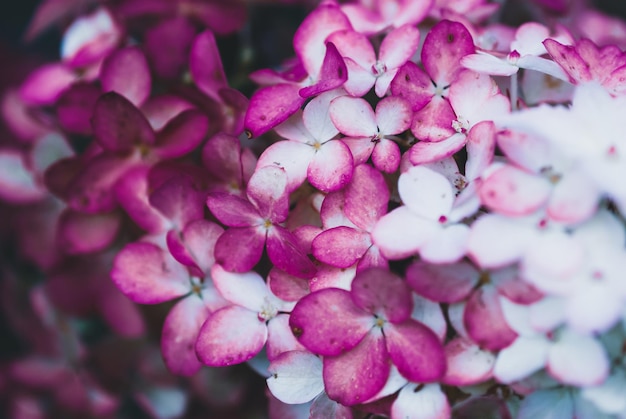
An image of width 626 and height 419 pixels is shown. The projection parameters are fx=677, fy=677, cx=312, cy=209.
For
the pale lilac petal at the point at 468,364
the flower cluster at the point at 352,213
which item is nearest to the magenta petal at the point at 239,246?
the flower cluster at the point at 352,213

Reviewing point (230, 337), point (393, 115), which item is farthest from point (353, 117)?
point (230, 337)

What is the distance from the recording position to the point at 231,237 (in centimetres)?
32

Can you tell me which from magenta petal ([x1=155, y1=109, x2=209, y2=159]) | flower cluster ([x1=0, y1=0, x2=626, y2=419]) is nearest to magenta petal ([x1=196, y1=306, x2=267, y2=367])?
flower cluster ([x1=0, y1=0, x2=626, y2=419])

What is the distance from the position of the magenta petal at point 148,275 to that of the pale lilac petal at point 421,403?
5.0 inches

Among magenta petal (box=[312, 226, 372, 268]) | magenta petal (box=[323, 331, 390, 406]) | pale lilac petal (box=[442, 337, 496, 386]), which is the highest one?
magenta petal (box=[312, 226, 372, 268])

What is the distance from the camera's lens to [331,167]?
1.03 feet

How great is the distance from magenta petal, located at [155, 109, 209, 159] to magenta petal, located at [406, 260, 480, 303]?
0.16 meters

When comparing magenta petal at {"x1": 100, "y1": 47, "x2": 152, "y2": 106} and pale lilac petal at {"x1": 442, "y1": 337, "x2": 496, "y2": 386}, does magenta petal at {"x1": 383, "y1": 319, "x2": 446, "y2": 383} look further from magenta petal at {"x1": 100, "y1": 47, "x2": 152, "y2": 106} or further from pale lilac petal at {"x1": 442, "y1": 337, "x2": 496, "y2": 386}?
magenta petal at {"x1": 100, "y1": 47, "x2": 152, "y2": 106}

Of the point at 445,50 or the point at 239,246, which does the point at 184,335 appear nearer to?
the point at 239,246

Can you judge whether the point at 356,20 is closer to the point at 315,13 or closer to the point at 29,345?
the point at 315,13

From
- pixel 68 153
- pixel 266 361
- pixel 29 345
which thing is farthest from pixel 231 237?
pixel 29 345

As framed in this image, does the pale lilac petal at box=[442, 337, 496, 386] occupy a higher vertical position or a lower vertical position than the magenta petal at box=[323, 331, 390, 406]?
higher

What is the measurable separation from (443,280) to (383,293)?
3cm

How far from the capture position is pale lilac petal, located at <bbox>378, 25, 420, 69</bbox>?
0.34 meters
